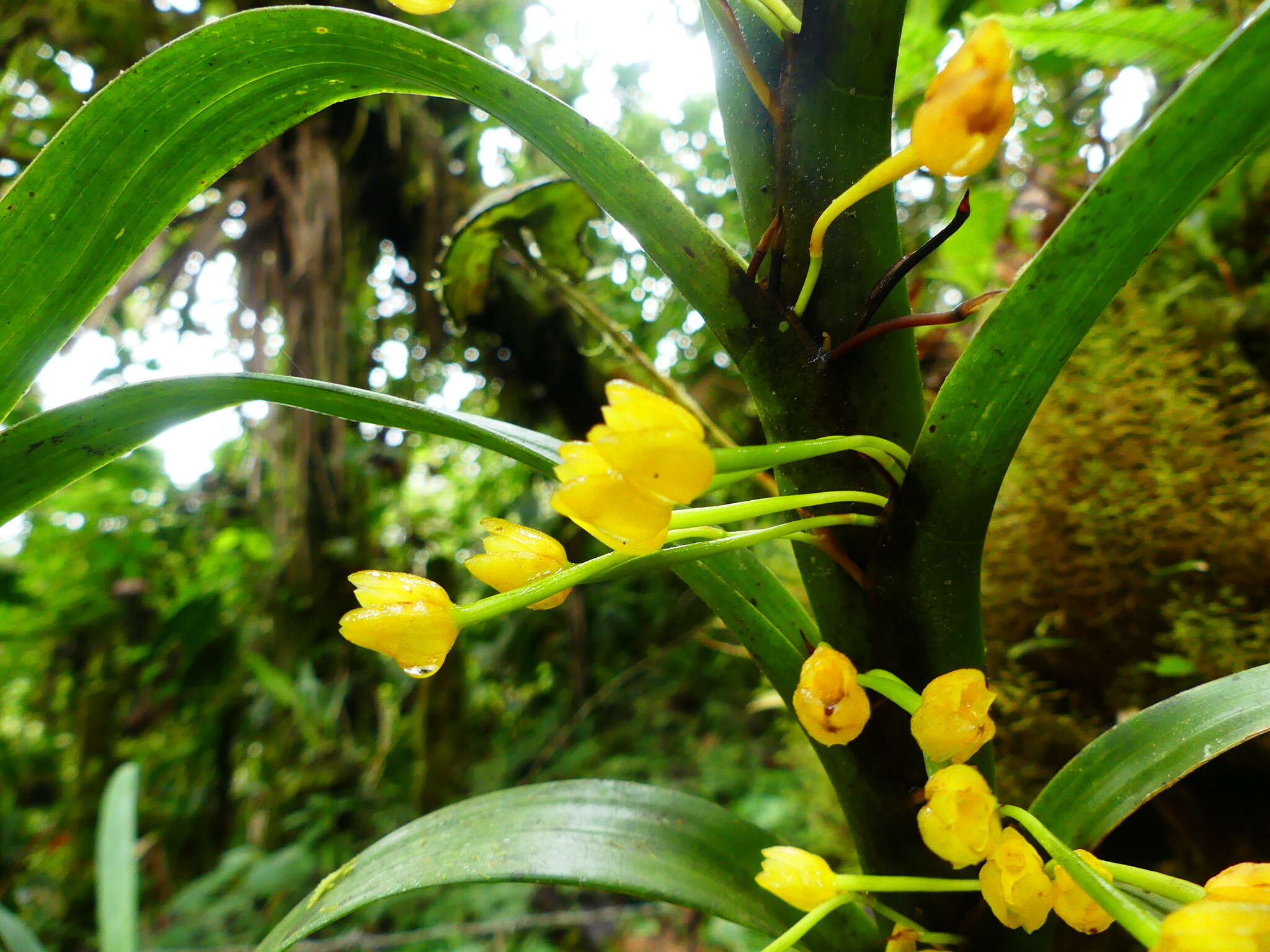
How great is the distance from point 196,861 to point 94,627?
746mm

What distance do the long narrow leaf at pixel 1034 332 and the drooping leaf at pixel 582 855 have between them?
0.52ft

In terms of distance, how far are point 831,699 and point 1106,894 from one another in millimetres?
103

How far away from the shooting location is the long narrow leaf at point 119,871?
0.76 m

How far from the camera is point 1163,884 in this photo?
252mm

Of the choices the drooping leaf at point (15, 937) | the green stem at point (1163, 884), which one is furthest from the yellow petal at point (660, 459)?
the drooping leaf at point (15, 937)

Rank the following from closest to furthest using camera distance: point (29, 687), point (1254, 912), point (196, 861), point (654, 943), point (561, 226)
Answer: point (1254, 912) < point (561, 226) < point (654, 943) < point (196, 861) < point (29, 687)

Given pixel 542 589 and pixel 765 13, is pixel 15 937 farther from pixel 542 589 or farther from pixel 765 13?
pixel 765 13

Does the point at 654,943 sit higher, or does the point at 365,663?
the point at 365,663

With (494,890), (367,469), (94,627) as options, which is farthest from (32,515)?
(494,890)

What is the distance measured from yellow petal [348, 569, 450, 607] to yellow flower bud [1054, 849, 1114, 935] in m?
0.27

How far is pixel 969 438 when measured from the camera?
27 cm

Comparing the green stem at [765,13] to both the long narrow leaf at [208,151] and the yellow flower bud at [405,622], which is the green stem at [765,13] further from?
the yellow flower bud at [405,622]

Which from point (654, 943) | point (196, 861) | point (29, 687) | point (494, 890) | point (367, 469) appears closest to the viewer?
point (654, 943)

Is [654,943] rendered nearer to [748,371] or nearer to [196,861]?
[748,371]
